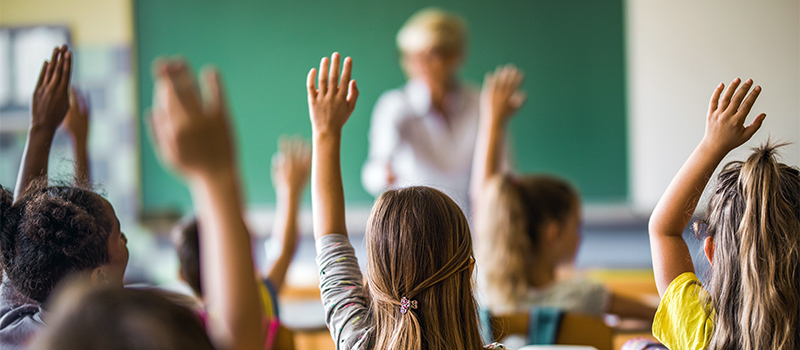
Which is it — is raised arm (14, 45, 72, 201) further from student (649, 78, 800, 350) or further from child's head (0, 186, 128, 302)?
student (649, 78, 800, 350)

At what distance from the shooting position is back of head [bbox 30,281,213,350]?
64 centimetres

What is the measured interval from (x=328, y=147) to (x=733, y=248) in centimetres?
78

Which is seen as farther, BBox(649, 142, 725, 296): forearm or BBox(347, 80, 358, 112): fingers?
BBox(347, 80, 358, 112): fingers

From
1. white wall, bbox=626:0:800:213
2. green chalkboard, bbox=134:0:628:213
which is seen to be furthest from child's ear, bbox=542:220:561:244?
white wall, bbox=626:0:800:213

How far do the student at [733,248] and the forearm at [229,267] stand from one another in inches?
30.7

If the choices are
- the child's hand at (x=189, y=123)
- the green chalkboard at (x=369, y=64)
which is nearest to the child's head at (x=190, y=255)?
the child's hand at (x=189, y=123)

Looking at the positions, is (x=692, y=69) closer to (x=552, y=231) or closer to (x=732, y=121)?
(x=552, y=231)

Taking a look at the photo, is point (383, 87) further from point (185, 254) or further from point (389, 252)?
point (389, 252)

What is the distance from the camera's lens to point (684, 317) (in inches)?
43.5

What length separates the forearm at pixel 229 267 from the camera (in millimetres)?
701

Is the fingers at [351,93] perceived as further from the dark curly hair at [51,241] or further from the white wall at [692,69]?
the white wall at [692,69]

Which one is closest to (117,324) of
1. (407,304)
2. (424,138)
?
(407,304)

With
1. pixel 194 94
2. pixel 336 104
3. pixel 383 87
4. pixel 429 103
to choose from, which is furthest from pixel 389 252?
pixel 383 87

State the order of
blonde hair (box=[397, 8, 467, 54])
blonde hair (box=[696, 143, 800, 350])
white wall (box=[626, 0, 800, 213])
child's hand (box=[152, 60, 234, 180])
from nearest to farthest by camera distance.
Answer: child's hand (box=[152, 60, 234, 180]) → blonde hair (box=[696, 143, 800, 350]) → blonde hair (box=[397, 8, 467, 54]) → white wall (box=[626, 0, 800, 213])
